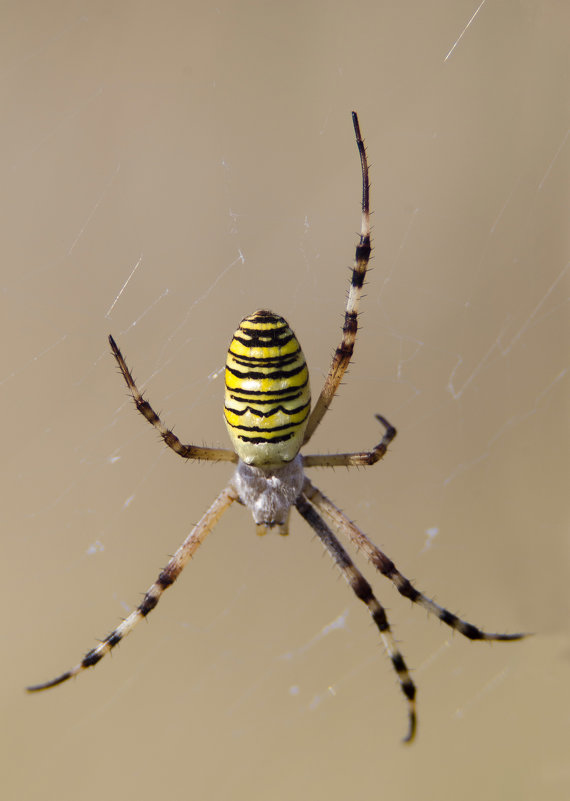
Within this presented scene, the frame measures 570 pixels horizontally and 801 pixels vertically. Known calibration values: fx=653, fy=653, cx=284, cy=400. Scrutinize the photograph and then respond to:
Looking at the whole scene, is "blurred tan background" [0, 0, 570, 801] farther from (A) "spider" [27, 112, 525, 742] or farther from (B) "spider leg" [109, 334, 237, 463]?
(B) "spider leg" [109, 334, 237, 463]

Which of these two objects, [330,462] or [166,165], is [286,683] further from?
[166,165]

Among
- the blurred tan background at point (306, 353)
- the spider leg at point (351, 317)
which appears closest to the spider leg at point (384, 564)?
the spider leg at point (351, 317)

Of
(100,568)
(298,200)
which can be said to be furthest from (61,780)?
(298,200)

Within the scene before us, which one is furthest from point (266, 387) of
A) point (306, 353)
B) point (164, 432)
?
point (306, 353)

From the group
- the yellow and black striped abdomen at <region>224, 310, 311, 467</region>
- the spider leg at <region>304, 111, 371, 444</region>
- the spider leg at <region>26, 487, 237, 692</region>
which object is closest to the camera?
the yellow and black striped abdomen at <region>224, 310, 311, 467</region>

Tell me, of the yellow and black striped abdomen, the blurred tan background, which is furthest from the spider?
the blurred tan background

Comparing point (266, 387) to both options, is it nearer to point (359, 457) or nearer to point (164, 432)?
point (164, 432)

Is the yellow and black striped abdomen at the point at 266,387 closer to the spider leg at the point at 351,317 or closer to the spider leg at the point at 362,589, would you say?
the spider leg at the point at 351,317
